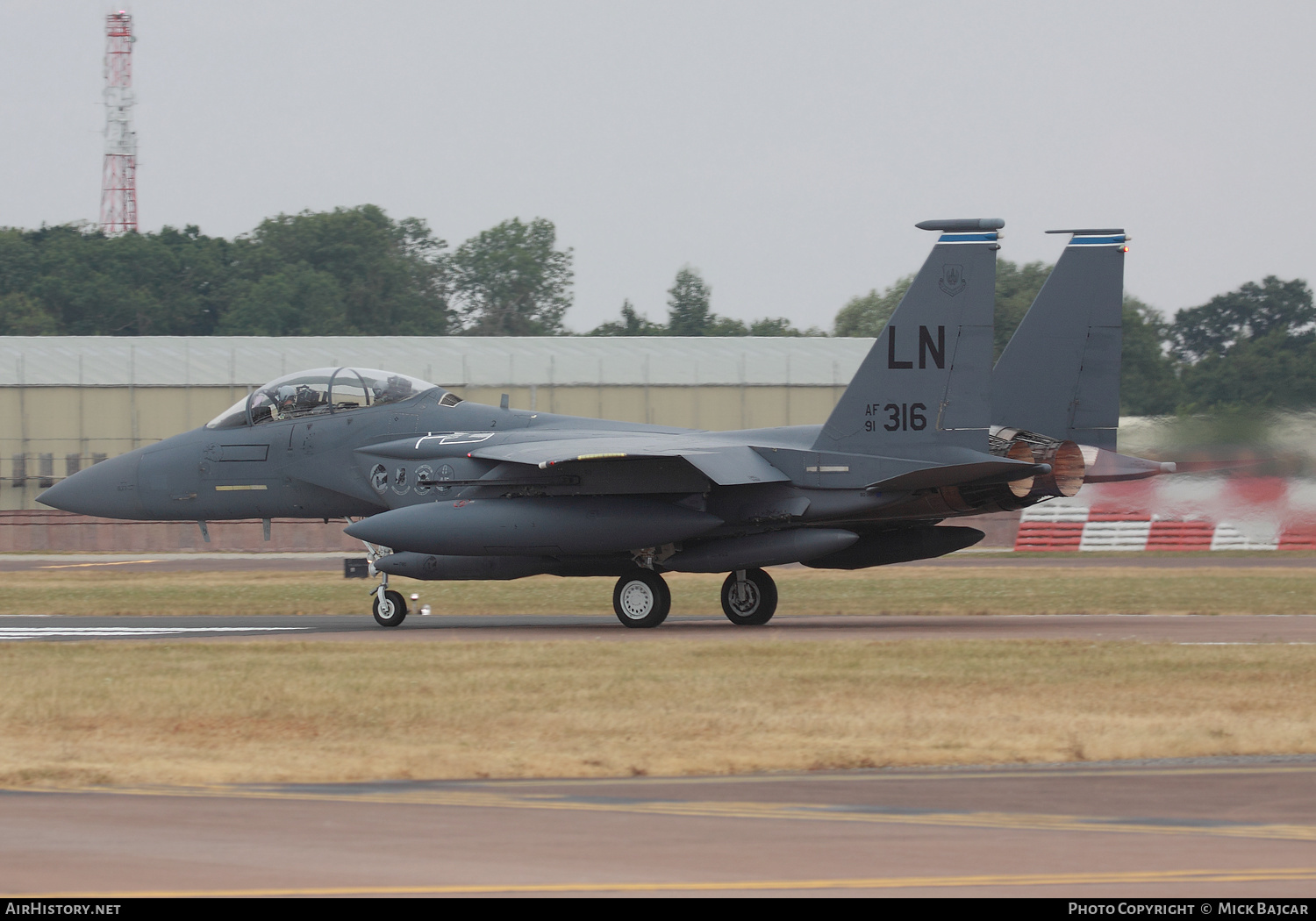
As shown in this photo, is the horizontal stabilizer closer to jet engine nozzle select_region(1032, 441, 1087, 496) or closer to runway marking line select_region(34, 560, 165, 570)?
jet engine nozzle select_region(1032, 441, 1087, 496)

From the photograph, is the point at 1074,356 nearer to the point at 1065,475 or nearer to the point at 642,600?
the point at 1065,475

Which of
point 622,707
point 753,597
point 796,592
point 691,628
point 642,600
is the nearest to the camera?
point 622,707

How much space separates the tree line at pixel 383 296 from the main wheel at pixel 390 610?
39435mm

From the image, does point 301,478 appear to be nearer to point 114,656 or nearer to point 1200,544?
point 114,656

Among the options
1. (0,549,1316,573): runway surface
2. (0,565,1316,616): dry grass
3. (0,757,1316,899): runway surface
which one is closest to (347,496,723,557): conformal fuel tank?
(0,565,1316,616): dry grass

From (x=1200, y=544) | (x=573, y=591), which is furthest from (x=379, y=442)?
(x=1200, y=544)

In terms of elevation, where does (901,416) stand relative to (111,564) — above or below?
above

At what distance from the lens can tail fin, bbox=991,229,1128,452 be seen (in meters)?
→ 20.8

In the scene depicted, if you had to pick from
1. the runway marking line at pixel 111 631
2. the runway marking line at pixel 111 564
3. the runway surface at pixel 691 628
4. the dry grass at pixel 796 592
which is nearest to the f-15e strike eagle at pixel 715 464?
the runway surface at pixel 691 628

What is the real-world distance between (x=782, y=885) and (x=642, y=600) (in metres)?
13.5

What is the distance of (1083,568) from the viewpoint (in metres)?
32.9

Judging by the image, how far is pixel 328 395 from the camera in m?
21.9

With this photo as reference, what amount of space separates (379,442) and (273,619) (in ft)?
10.9

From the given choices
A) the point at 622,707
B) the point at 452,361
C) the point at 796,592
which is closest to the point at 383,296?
the point at 452,361
